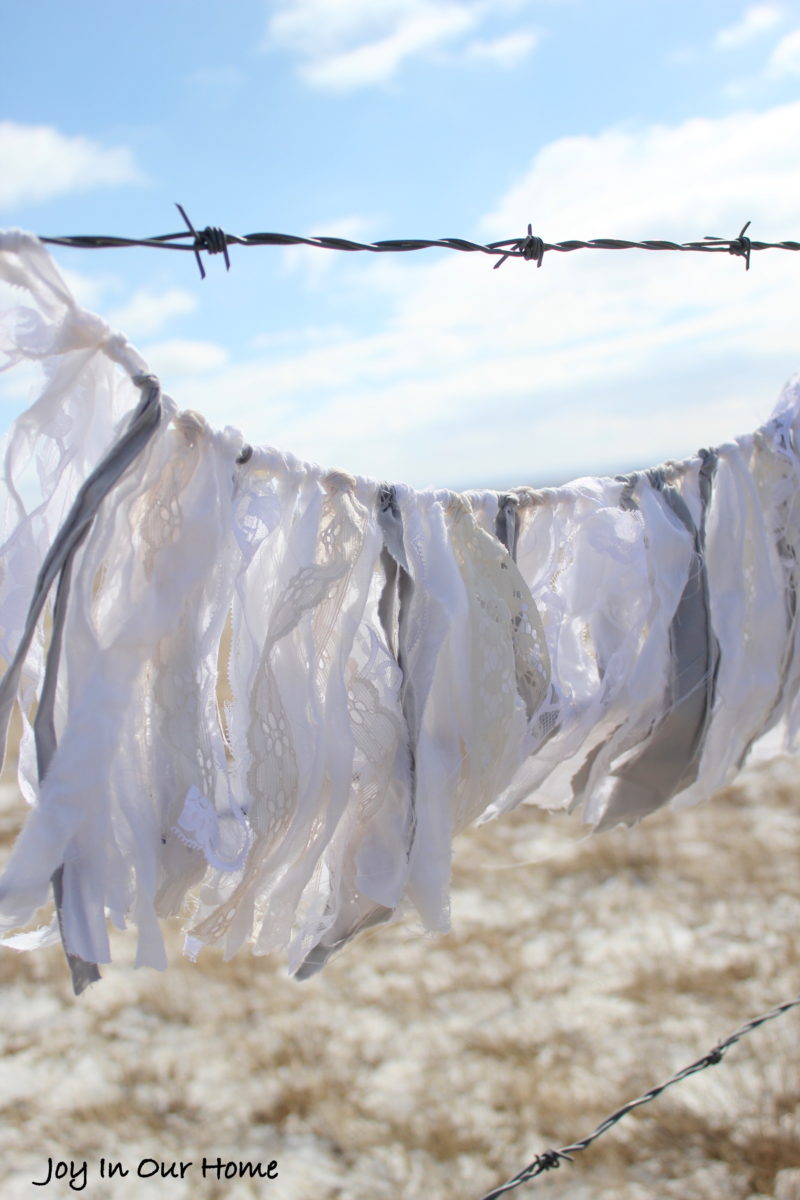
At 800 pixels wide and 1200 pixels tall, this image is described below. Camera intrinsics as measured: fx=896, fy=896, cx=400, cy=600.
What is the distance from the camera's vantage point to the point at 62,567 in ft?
2.11

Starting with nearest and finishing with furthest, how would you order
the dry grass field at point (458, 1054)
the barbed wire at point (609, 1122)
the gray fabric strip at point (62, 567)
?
1. the gray fabric strip at point (62, 567)
2. the barbed wire at point (609, 1122)
3. the dry grass field at point (458, 1054)

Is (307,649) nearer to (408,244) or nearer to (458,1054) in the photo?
(408,244)

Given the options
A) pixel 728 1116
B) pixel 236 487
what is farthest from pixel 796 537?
pixel 728 1116

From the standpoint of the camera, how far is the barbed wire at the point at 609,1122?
3.80 feet

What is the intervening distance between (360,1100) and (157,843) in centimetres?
96

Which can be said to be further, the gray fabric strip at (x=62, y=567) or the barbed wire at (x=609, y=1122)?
the barbed wire at (x=609, y=1122)

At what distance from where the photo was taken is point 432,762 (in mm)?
793

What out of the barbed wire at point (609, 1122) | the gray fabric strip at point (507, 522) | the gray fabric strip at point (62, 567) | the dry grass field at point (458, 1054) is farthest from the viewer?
the dry grass field at point (458, 1054)

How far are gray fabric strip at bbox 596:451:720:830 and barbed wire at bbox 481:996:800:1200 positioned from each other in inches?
→ 20.4

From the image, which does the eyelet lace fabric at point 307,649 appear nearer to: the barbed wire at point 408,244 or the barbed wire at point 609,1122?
the barbed wire at point 408,244

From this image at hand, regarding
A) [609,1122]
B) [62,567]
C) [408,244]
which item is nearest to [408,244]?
[408,244]

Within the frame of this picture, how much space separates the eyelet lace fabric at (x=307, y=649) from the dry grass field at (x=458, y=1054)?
0.42m

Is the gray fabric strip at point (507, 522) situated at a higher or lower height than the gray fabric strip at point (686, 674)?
higher

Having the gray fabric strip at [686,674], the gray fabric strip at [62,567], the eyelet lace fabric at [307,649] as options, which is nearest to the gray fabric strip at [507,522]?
Result: the eyelet lace fabric at [307,649]
